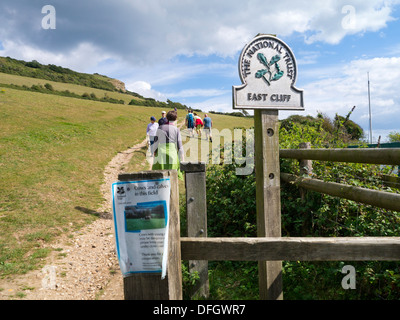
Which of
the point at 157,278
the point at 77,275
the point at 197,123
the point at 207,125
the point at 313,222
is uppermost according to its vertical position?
the point at 197,123

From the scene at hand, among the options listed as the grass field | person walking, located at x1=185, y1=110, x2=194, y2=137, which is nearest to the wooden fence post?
the grass field

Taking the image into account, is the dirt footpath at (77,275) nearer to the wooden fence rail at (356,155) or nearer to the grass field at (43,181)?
the grass field at (43,181)

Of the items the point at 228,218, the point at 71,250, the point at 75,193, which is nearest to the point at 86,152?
the point at 75,193

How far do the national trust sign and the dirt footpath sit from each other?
2.99 metres

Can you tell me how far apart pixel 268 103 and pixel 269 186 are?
818 millimetres

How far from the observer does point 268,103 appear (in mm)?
2883

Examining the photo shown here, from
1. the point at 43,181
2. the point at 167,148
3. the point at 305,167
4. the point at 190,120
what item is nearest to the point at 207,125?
the point at 190,120

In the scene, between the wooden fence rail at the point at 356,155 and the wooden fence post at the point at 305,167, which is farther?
the wooden fence post at the point at 305,167

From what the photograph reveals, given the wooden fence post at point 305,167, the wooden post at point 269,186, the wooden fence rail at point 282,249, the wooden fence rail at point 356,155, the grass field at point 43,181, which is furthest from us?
the grass field at point 43,181

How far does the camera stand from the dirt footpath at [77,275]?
3871mm

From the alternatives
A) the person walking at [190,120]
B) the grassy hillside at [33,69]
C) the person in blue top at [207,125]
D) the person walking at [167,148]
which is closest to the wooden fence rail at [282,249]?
A: the person walking at [167,148]

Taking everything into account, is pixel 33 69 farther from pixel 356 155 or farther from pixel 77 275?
pixel 356 155

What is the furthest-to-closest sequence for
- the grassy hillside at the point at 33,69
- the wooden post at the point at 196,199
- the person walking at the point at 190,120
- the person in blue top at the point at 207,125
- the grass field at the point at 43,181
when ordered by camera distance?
the grassy hillside at the point at 33,69 < the person in blue top at the point at 207,125 < the person walking at the point at 190,120 < the grass field at the point at 43,181 < the wooden post at the point at 196,199
